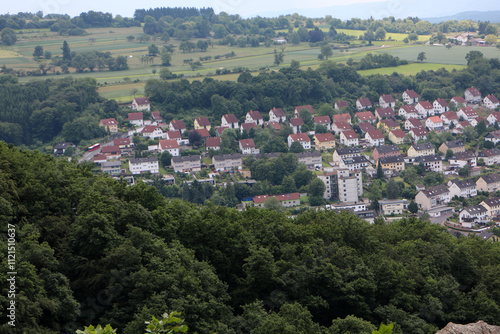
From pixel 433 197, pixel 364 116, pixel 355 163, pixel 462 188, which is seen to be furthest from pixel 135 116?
pixel 462 188

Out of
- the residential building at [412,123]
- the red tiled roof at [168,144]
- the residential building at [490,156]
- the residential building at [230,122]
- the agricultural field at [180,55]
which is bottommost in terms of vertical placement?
the residential building at [490,156]

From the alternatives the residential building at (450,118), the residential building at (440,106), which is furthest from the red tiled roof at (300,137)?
the residential building at (440,106)

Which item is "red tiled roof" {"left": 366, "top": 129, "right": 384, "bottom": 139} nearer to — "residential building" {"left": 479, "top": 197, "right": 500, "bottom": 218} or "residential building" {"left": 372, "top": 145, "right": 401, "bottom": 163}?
"residential building" {"left": 372, "top": 145, "right": 401, "bottom": 163}

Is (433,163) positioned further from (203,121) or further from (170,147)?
(203,121)

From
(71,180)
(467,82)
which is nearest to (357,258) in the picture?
(71,180)

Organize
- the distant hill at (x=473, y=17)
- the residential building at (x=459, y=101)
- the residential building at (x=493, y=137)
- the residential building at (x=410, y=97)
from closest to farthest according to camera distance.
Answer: the residential building at (x=493, y=137)
the residential building at (x=459, y=101)
the residential building at (x=410, y=97)
the distant hill at (x=473, y=17)

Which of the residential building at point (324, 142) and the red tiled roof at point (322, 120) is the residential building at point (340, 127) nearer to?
the red tiled roof at point (322, 120)
